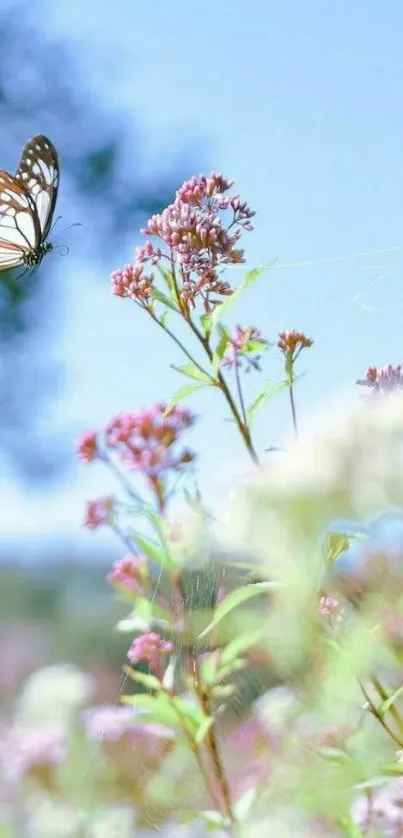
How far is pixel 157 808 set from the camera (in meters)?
0.27

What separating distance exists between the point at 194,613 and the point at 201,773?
41mm

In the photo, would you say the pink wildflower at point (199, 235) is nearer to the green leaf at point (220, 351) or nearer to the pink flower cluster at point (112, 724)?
the green leaf at point (220, 351)

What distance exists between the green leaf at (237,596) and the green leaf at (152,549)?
2 cm

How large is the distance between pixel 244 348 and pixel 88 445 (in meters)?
0.07

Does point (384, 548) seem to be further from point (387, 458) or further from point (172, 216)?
point (172, 216)

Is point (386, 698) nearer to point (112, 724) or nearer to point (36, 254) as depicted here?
point (112, 724)

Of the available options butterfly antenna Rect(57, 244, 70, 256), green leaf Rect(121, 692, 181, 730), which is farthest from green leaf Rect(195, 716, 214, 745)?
butterfly antenna Rect(57, 244, 70, 256)

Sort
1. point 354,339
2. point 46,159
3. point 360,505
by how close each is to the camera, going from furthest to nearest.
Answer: point 46,159 → point 354,339 → point 360,505

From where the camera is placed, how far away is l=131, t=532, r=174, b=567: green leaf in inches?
10.9

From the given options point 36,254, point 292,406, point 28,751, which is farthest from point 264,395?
point 36,254

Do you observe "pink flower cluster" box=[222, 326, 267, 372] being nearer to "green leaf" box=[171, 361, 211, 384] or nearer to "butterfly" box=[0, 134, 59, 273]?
"green leaf" box=[171, 361, 211, 384]

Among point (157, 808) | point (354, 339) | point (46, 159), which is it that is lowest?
point (157, 808)

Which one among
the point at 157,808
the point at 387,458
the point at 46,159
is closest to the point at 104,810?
the point at 157,808

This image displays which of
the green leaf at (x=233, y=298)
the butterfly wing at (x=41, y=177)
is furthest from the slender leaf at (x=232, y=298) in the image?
the butterfly wing at (x=41, y=177)
